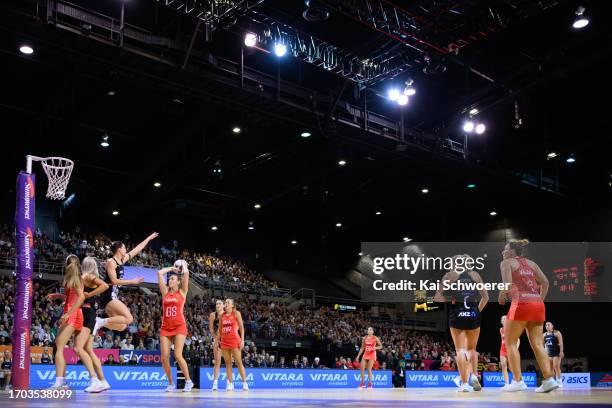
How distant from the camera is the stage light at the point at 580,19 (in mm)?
18812

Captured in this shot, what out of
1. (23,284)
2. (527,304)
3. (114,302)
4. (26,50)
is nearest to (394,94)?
(26,50)

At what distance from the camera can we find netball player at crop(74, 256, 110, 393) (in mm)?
10172

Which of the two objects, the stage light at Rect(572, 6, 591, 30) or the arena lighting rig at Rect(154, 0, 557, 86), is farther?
the stage light at Rect(572, 6, 591, 30)

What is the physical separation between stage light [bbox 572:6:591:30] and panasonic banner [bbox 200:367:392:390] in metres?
15.6

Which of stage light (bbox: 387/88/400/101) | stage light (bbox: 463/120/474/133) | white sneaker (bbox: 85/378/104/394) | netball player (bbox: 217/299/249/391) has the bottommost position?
white sneaker (bbox: 85/378/104/394)

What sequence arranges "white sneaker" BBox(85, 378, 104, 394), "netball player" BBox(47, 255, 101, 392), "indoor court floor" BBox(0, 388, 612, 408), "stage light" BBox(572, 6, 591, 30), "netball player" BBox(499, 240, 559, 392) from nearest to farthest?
1. "indoor court floor" BBox(0, 388, 612, 408)
2. "netball player" BBox(499, 240, 559, 392)
3. "netball player" BBox(47, 255, 101, 392)
4. "white sneaker" BBox(85, 378, 104, 394)
5. "stage light" BBox(572, 6, 591, 30)

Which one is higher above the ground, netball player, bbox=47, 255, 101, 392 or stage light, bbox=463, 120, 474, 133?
stage light, bbox=463, 120, 474, 133

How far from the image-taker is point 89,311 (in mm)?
10430

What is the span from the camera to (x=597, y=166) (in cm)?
3481

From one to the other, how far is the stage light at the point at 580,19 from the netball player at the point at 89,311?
1568 cm

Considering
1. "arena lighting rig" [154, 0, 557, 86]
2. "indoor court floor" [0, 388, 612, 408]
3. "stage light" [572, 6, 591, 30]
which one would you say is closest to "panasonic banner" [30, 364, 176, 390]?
"indoor court floor" [0, 388, 612, 408]

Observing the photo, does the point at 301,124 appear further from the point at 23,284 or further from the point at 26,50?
the point at 23,284

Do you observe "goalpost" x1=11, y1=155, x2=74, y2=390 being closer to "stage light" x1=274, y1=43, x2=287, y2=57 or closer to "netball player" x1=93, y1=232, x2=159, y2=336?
"netball player" x1=93, y1=232, x2=159, y2=336

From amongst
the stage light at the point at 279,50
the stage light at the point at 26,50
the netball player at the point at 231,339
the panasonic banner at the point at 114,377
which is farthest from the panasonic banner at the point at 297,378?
the stage light at the point at 26,50
